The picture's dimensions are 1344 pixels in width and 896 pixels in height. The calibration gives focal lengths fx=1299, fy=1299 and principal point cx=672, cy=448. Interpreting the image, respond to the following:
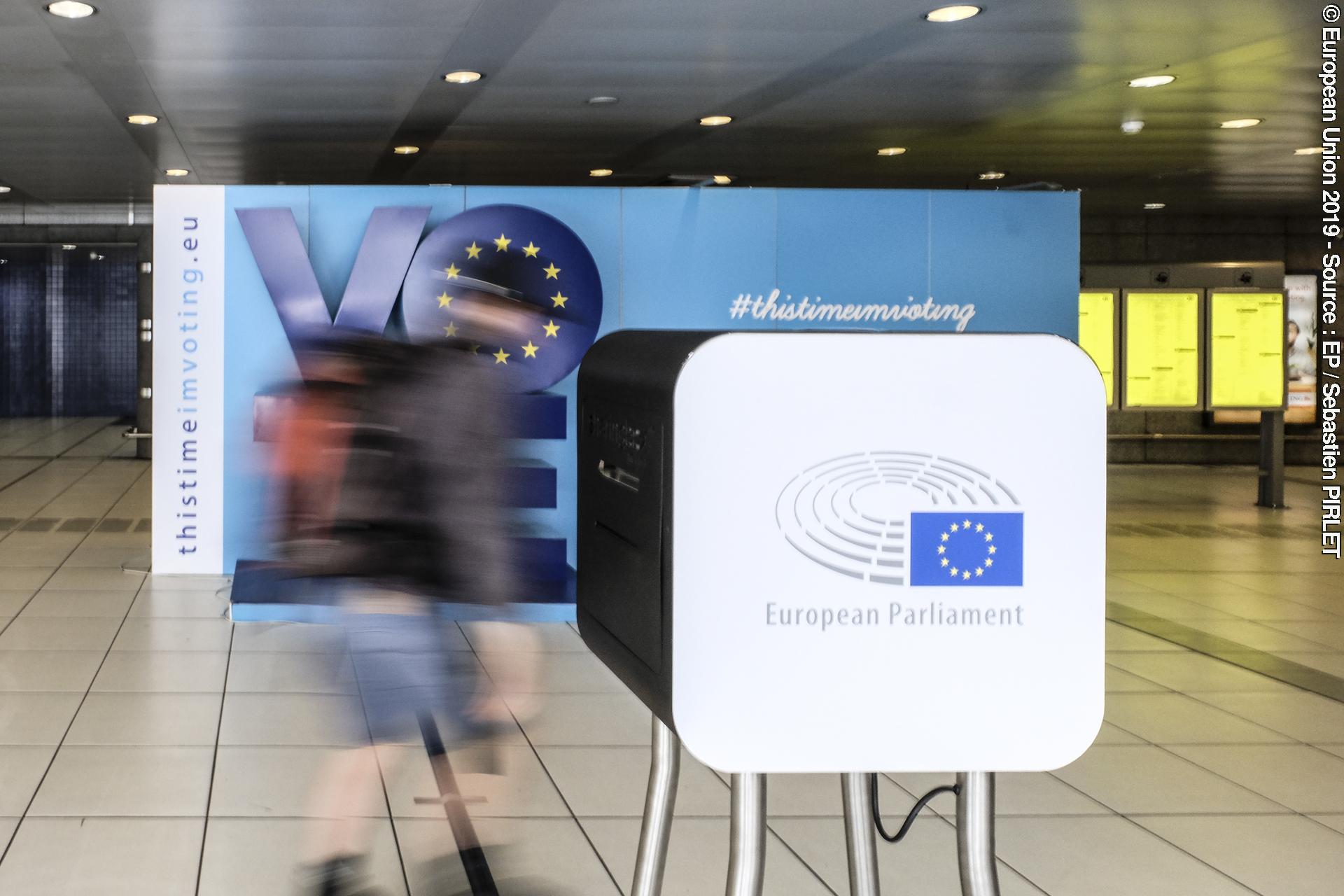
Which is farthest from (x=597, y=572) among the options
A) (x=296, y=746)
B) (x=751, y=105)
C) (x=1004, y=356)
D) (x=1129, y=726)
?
(x=751, y=105)

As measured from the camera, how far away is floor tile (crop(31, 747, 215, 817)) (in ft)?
11.6

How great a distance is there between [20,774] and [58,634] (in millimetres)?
2122

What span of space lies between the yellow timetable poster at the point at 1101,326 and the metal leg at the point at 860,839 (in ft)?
37.2

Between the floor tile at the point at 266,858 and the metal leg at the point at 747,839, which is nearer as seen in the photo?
the metal leg at the point at 747,839

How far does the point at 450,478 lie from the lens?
8.05 feet

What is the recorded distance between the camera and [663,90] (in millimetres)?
7727

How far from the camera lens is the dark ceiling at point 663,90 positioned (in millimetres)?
6004

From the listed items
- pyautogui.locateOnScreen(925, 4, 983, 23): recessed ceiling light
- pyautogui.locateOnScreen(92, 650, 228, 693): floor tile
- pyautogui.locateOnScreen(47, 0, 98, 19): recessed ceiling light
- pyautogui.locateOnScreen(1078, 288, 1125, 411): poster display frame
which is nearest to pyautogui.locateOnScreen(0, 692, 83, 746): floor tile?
pyautogui.locateOnScreen(92, 650, 228, 693): floor tile

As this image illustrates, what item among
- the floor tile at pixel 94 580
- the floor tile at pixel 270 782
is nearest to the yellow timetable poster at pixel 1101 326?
the floor tile at pixel 94 580

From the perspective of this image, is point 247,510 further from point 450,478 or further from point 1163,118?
point 1163,118

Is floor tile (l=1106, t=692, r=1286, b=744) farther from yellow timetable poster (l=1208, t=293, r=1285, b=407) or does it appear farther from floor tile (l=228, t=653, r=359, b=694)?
yellow timetable poster (l=1208, t=293, r=1285, b=407)

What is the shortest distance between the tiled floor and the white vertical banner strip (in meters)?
0.67

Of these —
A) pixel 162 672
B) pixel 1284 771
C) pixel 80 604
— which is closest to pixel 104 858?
pixel 162 672

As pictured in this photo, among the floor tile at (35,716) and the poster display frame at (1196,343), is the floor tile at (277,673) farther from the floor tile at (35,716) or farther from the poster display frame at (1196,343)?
the poster display frame at (1196,343)
